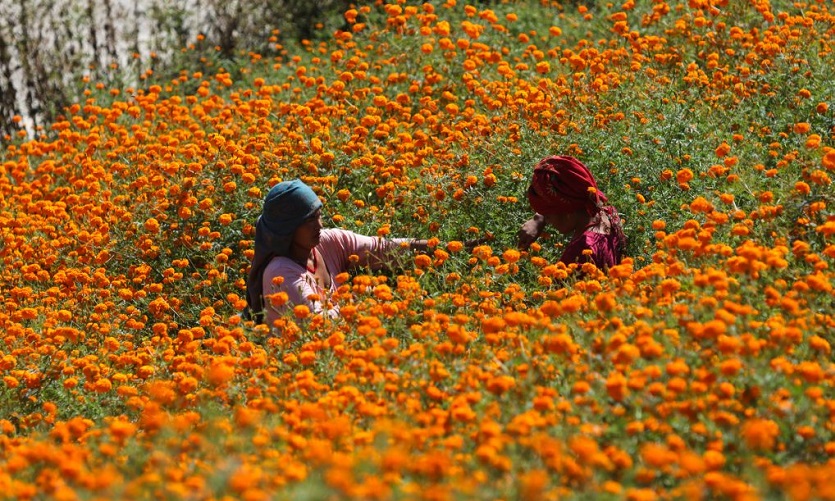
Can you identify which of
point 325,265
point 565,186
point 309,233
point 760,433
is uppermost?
point 760,433

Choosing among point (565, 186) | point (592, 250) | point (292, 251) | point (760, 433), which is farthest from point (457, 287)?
point (760, 433)

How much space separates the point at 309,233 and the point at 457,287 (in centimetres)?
86

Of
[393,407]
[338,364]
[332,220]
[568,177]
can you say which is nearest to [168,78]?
[332,220]

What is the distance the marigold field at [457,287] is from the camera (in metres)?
3.40

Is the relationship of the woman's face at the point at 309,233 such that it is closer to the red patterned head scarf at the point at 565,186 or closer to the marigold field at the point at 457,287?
the marigold field at the point at 457,287

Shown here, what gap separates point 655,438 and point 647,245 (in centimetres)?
228

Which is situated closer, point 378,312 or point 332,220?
point 378,312

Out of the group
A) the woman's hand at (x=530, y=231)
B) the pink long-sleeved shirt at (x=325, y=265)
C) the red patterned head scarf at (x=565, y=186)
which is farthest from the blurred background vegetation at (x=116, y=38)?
the red patterned head scarf at (x=565, y=186)

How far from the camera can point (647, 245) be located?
18.6ft

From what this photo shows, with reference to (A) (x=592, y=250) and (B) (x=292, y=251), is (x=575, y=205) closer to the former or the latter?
(A) (x=592, y=250)

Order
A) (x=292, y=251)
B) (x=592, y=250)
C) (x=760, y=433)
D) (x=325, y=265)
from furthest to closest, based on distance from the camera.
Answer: (x=325, y=265) < (x=292, y=251) < (x=592, y=250) < (x=760, y=433)

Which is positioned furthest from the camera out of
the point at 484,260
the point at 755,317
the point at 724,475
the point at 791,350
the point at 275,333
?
the point at 484,260

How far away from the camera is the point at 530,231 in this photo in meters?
→ 5.89

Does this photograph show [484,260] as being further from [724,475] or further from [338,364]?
[724,475]
